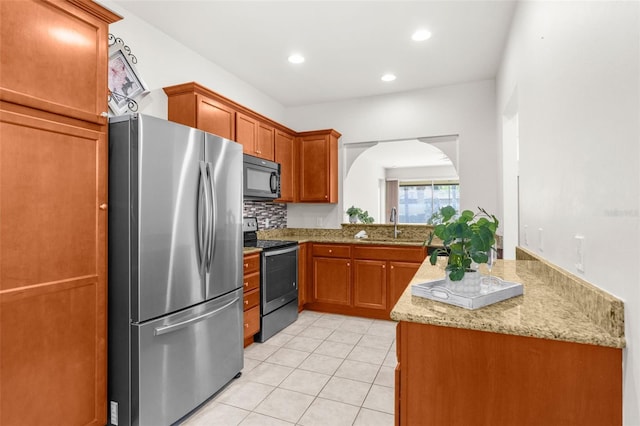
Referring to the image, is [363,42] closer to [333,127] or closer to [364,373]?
[333,127]

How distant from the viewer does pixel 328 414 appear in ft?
6.89

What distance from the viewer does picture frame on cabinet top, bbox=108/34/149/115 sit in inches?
97.4

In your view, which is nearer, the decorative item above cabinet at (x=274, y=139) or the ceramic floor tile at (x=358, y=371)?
the ceramic floor tile at (x=358, y=371)

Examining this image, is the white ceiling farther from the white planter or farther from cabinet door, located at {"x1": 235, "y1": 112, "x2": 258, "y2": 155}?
the white planter

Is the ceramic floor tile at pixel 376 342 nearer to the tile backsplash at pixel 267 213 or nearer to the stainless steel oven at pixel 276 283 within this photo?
the stainless steel oven at pixel 276 283

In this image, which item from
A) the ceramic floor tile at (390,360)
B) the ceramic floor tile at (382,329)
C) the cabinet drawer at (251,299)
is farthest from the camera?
the ceramic floor tile at (382,329)

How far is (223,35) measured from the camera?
2994mm

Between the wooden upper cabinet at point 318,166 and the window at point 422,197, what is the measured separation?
2521mm

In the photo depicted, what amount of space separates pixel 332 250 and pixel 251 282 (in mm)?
1273

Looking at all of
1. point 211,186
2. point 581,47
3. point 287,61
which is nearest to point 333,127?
point 287,61

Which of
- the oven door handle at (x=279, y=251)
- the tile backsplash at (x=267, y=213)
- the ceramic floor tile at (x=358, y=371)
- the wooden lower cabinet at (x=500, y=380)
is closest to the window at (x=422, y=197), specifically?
the tile backsplash at (x=267, y=213)

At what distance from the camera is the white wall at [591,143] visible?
0.94 m

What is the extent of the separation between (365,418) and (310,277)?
2193 mm

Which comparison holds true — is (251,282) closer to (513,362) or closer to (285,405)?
(285,405)
